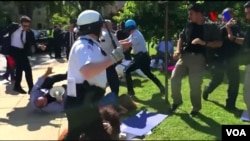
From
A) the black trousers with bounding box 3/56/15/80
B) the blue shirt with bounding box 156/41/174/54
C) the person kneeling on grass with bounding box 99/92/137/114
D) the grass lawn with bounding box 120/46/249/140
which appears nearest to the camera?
the grass lawn with bounding box 120/46/249/140

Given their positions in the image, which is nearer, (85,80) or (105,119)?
(85,80)

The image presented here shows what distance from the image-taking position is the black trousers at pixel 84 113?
3818 millimetres

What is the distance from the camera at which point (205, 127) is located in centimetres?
544

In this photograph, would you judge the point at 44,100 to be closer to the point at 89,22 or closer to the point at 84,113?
the point at 84,113

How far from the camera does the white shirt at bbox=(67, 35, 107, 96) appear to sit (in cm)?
362

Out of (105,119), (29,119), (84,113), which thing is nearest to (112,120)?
(105,119)

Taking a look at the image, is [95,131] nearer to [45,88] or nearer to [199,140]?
[199,140]

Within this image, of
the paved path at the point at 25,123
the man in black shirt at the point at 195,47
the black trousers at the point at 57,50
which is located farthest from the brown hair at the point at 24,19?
the black trousers at the point at 57,50

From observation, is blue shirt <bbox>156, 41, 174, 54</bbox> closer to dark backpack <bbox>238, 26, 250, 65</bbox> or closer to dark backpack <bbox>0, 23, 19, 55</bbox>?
dark backpack <bbox>0, 23, 19, 55</bbox>

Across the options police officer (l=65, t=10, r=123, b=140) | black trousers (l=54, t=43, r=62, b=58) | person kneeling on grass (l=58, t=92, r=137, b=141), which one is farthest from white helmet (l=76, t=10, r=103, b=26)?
black trousers (l=54, t=43, r=62, b=58)

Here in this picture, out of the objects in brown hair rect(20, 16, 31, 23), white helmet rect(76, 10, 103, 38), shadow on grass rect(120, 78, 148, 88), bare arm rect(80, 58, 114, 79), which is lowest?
shadow on grass rect(120, 78, 148, 88)

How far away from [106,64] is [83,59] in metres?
0.20

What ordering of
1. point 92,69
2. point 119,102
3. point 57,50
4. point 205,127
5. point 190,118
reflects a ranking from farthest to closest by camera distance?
point 57,50 < point 119,102 < point 190,118 < point 205,127 < point 92,69

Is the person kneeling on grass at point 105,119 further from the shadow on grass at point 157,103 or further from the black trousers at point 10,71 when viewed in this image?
the black trousers at point 10,71
